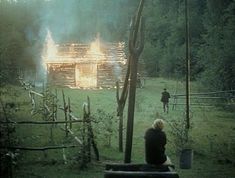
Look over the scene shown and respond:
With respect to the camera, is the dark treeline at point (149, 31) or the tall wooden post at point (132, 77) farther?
the dark treeline at point (149, 31)

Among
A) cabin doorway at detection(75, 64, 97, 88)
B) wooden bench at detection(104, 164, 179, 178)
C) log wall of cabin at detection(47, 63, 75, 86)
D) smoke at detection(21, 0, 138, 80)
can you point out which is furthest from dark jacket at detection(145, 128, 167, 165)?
smoke at detection(21, 0, 138, 80)

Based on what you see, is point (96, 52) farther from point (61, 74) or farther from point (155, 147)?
point (155, 147)

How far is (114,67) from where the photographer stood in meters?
45.8

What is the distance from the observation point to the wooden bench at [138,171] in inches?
384

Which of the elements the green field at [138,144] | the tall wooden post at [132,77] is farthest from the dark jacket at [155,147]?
the green field at [138,144]

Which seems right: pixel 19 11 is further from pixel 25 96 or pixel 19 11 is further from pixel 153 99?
pixel 153 99

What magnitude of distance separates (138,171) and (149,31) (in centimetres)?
5751

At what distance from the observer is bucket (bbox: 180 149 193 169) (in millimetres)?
14516

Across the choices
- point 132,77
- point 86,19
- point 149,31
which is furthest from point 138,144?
point 86,19

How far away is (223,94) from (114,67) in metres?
15.2

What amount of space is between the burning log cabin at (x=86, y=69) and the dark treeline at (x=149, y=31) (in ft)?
14.8

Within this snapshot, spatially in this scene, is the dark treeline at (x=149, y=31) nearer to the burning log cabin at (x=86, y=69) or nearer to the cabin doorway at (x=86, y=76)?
the burning log cabin at (x=86, y=69)

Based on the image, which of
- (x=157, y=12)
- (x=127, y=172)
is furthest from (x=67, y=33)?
(x=127, y=172)

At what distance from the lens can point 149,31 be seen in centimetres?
6662
